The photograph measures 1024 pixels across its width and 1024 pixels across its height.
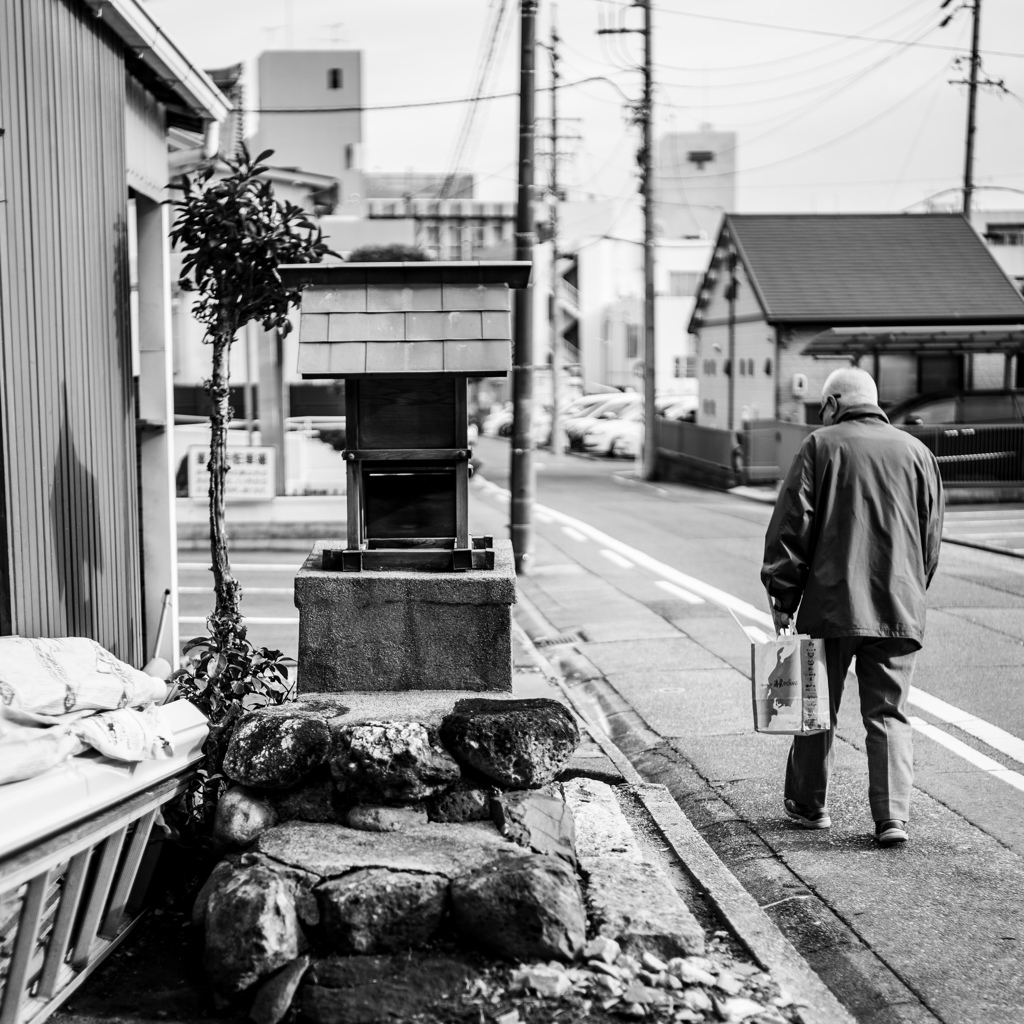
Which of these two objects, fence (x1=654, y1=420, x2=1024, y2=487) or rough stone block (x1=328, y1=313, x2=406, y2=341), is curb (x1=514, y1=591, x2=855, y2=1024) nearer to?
rough stone block (x1=328, y1=313, x2=406, y2=341)

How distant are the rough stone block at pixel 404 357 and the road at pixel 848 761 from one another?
99.4 inches

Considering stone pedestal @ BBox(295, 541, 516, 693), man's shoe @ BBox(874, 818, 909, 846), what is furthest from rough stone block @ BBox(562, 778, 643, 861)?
man's shoe @ BBox(874, 818, 909, 846)

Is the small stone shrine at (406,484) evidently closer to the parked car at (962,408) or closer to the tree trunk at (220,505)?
the tree trunk at (220,505)

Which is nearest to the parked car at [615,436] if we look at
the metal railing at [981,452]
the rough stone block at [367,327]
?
the metal railing at [981,452]

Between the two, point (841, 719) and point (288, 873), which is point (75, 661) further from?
point (841, 719)

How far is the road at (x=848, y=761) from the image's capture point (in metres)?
4.48

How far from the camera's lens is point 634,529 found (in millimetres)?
19281

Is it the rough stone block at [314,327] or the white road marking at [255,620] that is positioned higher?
the rough stone block at [314,327]

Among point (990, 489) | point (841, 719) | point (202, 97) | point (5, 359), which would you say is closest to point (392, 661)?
point (5, 359)

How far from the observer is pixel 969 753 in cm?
716

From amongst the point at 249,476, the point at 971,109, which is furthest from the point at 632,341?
the point at 249,476

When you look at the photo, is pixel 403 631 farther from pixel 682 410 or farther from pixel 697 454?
pixel 682 410

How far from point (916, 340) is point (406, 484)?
20.2 metres

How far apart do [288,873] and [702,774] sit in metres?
3.38
